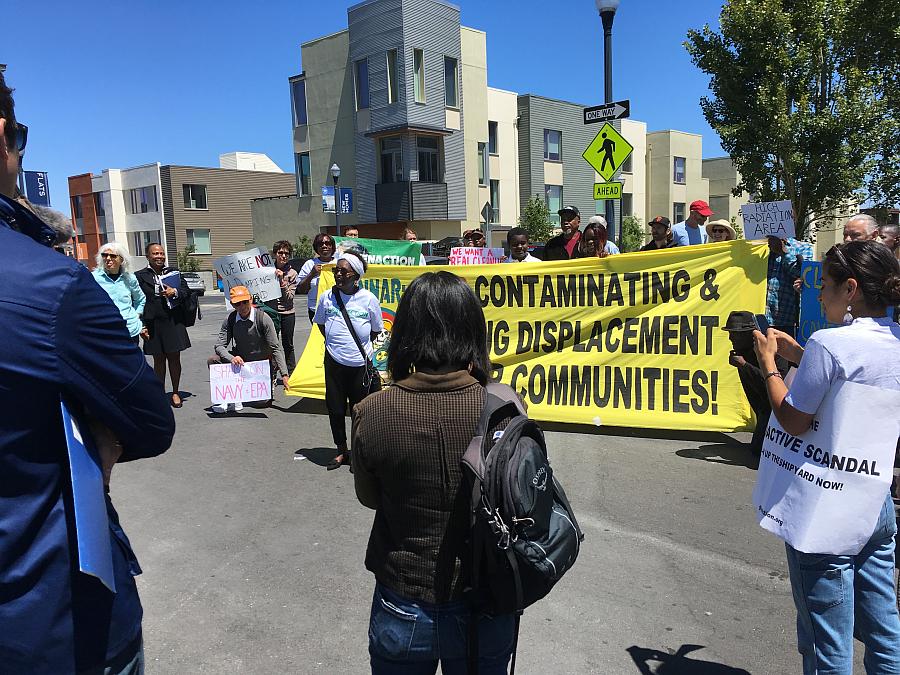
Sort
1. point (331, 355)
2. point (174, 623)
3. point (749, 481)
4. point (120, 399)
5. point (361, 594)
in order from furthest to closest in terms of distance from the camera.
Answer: point (331, 355) → point (749, 481) → point (361, 594) → point (174, 623) → point (120, 399)

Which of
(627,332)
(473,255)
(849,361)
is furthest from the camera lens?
(473,255)

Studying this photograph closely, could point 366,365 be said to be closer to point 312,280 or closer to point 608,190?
point 312,280

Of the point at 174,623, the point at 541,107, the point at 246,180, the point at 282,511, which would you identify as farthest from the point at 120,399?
the point at 246,180

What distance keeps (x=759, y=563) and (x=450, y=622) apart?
9.54 ft

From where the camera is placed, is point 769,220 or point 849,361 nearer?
point 849,361

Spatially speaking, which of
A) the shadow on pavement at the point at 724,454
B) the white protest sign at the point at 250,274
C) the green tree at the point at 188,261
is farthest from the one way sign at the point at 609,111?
the green tree at the point at 188,261

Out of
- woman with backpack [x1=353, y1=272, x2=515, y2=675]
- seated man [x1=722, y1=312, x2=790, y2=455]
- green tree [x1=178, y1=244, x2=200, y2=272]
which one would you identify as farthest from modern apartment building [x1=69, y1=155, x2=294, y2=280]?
woman with backpack [x1=353, y1=272, x2=515, y2=675]

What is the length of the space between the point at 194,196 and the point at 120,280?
166 feet

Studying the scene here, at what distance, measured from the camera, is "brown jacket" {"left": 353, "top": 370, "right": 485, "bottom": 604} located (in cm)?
204

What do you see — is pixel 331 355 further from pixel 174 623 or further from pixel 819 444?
pixel 819 444

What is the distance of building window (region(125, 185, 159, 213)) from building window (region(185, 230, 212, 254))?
3.48 m

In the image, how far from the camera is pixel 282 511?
523cm

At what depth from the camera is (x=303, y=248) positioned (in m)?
38.2

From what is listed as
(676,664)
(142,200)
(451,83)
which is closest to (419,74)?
(451,83)
